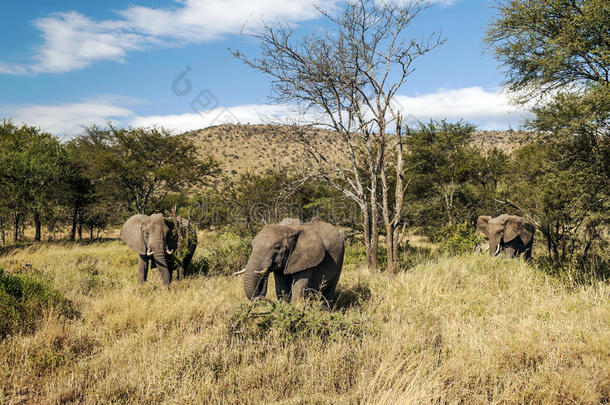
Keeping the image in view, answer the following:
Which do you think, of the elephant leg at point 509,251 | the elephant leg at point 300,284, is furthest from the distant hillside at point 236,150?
the elephant leg at point 300,284

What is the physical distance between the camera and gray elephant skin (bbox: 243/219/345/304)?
563 cm

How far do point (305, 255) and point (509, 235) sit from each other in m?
10.4

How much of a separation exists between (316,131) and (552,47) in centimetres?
635

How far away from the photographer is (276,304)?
5152 millimetres

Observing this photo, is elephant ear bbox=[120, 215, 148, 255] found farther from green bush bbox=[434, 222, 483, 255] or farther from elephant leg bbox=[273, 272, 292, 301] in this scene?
green bush bbox=[434, 222, 483, 255]

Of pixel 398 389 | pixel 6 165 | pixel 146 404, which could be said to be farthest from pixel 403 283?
pixel 6 165

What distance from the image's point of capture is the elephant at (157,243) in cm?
878

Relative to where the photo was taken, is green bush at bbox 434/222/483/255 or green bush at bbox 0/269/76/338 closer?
green bush at bbox 0/269/76/338

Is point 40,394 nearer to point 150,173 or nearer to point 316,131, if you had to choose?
point 316,131

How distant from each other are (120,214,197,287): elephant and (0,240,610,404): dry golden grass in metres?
1.89

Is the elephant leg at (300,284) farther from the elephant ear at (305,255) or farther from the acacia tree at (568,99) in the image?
the acacia tree at (568,99)

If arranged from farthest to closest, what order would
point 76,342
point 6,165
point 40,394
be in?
point 6,165, point 76,342, point 40,394

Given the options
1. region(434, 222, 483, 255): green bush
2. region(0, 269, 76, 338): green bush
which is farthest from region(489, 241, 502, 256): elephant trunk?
region(0, 269, 76, 338): green bush

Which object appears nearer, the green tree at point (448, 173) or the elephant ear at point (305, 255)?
the elephant ear at point (305, 255)
